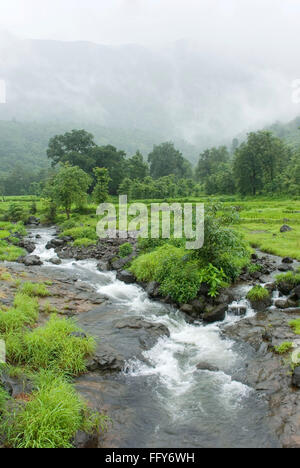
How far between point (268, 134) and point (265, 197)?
51.0 ft

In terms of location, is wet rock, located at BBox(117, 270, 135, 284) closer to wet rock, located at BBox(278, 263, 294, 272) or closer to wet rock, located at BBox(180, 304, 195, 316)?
wet rock, located at BBox(180, 304, 195, 316)

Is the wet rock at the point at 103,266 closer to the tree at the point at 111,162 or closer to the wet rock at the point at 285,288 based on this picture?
the wet rock at the point at 285,288

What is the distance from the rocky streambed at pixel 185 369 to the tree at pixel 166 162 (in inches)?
3869

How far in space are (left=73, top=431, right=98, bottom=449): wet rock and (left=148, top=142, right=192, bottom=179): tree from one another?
10701 centimetres

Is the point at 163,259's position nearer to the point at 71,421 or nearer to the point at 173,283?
the point at 173,283

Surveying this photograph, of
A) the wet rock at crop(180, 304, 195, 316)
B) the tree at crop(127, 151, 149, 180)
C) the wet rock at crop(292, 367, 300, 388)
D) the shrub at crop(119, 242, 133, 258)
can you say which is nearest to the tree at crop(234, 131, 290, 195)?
the tree at crop(127, 151, 149, 180)

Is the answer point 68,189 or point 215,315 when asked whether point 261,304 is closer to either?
point 215,315

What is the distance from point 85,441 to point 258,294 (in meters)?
9.98

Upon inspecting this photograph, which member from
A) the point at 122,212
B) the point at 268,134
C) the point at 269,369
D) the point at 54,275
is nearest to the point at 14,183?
the point at 122,212

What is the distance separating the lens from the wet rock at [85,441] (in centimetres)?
631

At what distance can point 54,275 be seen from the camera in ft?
61.2

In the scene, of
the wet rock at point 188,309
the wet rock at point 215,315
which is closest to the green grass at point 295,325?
the wet rock at point 215,315

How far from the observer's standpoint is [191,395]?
846 cm

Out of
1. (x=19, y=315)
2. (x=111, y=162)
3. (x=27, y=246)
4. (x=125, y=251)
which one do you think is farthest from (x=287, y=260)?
(x=111, y=162)
